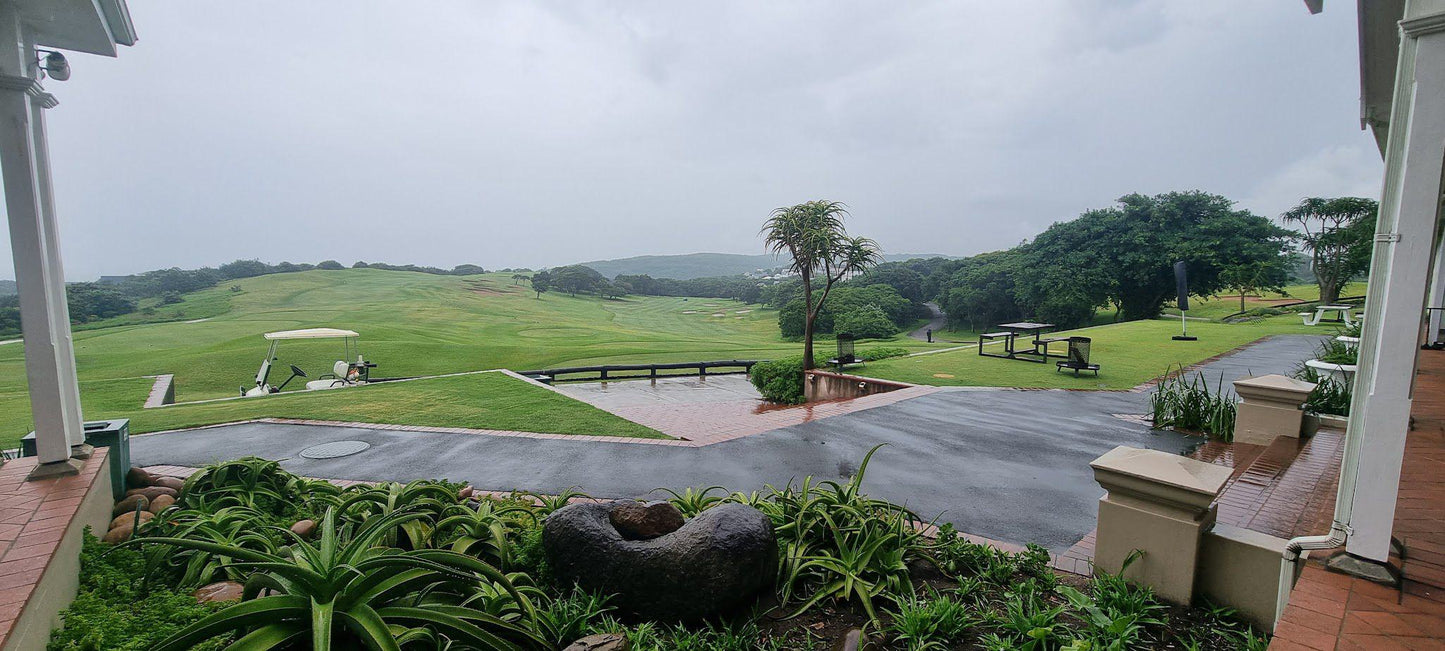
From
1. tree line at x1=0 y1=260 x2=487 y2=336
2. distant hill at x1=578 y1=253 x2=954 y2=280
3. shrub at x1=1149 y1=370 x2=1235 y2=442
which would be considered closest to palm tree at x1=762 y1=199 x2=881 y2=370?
shrub at x1=1149 y1=370 x2=1235 y2=442

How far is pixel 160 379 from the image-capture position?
12945 millimetres

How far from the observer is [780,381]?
518 inches

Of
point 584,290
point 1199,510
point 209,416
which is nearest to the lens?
point 1199,510

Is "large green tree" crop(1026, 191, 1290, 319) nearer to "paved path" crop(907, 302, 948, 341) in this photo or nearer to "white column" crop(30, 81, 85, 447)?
"paved path" crop(907, 302, 948, 341)

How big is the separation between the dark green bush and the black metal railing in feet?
38.9

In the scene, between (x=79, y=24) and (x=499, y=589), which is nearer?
(x=499, y=589)

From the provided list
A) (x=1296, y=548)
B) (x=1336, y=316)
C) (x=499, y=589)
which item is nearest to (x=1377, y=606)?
(x=1296, y=548)

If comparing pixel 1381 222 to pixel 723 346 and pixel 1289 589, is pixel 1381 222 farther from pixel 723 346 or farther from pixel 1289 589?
pixel 723 346

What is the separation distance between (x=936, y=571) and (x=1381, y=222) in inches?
98.5

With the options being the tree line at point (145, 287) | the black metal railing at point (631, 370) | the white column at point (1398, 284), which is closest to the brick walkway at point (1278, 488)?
the white column at point (1398, 284)

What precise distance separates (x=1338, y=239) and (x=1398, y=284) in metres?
39.3

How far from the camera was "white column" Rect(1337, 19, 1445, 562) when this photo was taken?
2.04 meters

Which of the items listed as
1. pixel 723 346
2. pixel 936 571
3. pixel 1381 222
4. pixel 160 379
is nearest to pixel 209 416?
pixel 160 379

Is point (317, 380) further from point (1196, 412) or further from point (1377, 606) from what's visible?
point (1196, 412)
